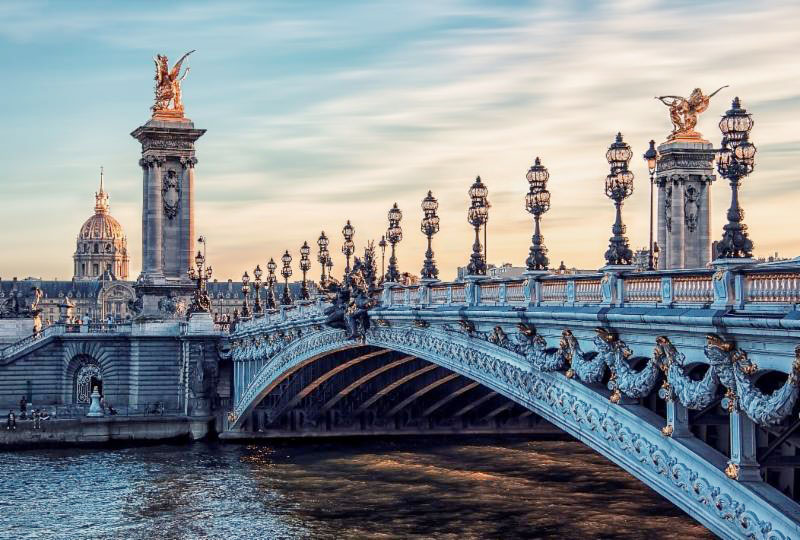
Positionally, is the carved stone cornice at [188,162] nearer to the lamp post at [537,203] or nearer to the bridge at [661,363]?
the bridge at [661,363]

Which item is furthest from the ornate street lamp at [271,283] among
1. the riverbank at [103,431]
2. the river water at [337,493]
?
the river water at [337,493]

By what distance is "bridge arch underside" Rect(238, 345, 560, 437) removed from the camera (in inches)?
2441

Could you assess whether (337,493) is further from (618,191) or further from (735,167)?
(735,167)

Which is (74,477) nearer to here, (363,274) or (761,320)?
(363,274)

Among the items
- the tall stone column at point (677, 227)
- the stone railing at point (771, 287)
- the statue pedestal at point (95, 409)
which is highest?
the tall stone column at point (677, 227)

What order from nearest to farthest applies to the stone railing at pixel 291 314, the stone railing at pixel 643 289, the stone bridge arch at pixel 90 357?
the stone railing at pixel 643 289 < the stone railing at pixel 291 314 < the stone bridge arch at pixel 90 357

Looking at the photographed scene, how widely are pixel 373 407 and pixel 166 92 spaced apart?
2929 centimetres

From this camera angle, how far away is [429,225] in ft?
133

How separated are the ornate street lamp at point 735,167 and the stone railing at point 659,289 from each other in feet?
1.01

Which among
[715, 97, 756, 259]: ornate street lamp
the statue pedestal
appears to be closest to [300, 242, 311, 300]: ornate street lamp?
the statue pedestal

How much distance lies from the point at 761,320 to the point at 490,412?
156 ft

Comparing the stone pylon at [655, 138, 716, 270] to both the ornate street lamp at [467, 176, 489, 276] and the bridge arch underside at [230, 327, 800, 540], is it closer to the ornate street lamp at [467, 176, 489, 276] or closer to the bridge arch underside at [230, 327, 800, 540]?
the bridge arch underside at [230, 327, 800, 540]

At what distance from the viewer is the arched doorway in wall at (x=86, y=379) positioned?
260 ft

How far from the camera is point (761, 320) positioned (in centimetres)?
1792
